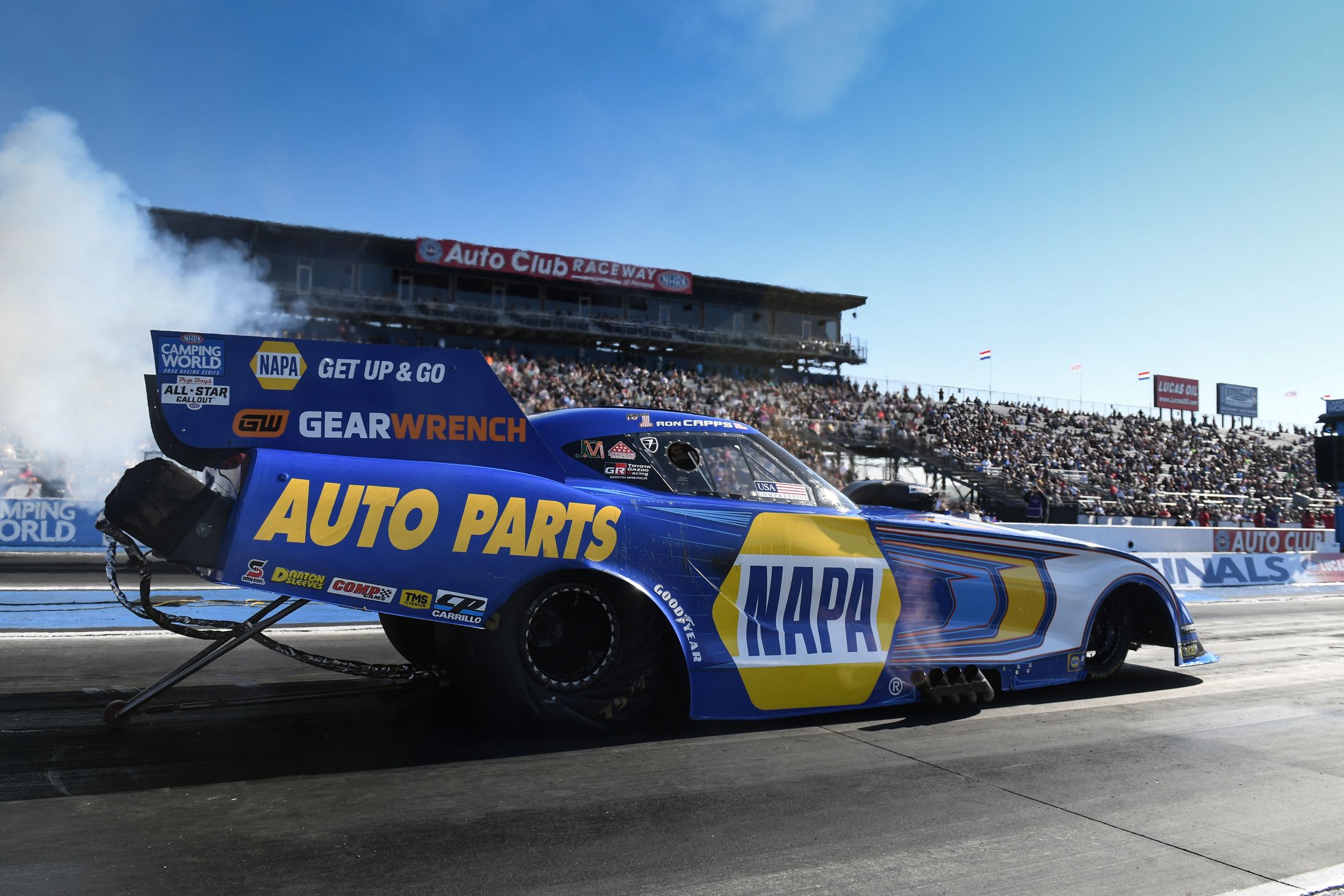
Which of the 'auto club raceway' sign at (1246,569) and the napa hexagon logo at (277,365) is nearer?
the napa hexagon logo at (277,365)

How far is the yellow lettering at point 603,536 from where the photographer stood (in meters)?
3.96

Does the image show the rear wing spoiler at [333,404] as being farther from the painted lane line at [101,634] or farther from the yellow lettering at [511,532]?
the painted lane line at [101,634]

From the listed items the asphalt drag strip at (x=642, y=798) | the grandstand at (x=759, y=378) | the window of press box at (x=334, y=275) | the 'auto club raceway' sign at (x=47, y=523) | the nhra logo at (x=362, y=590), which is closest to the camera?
the asphalt drag strip at (x=642, y=798)

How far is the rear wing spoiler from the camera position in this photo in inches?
141

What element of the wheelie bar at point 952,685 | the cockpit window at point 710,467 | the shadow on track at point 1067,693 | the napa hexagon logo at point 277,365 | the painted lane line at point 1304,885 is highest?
the napa hexagon logo at point 277,365

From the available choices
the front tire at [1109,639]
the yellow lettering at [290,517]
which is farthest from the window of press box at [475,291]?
the yellow lettering at [290,517]

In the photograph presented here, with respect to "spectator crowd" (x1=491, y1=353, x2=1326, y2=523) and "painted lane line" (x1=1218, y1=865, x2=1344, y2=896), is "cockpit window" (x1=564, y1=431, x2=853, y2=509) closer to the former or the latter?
"painted lane line" (x1=1218, y1=865, x2=1344, y2=896)

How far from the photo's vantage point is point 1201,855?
2.98m

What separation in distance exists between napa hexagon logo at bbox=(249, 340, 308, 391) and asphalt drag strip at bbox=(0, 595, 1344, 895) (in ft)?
5.22

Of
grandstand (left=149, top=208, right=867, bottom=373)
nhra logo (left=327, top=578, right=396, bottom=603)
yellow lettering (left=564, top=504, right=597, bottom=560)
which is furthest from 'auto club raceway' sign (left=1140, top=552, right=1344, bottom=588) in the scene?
grandstand (left=149, top=208, right=867, bottom=373)

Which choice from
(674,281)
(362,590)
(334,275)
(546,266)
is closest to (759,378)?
(674,281)

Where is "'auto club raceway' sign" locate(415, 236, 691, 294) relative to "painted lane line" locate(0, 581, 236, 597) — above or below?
above

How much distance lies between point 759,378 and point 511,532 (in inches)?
1443

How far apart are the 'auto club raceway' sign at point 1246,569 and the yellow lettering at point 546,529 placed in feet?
46.6
